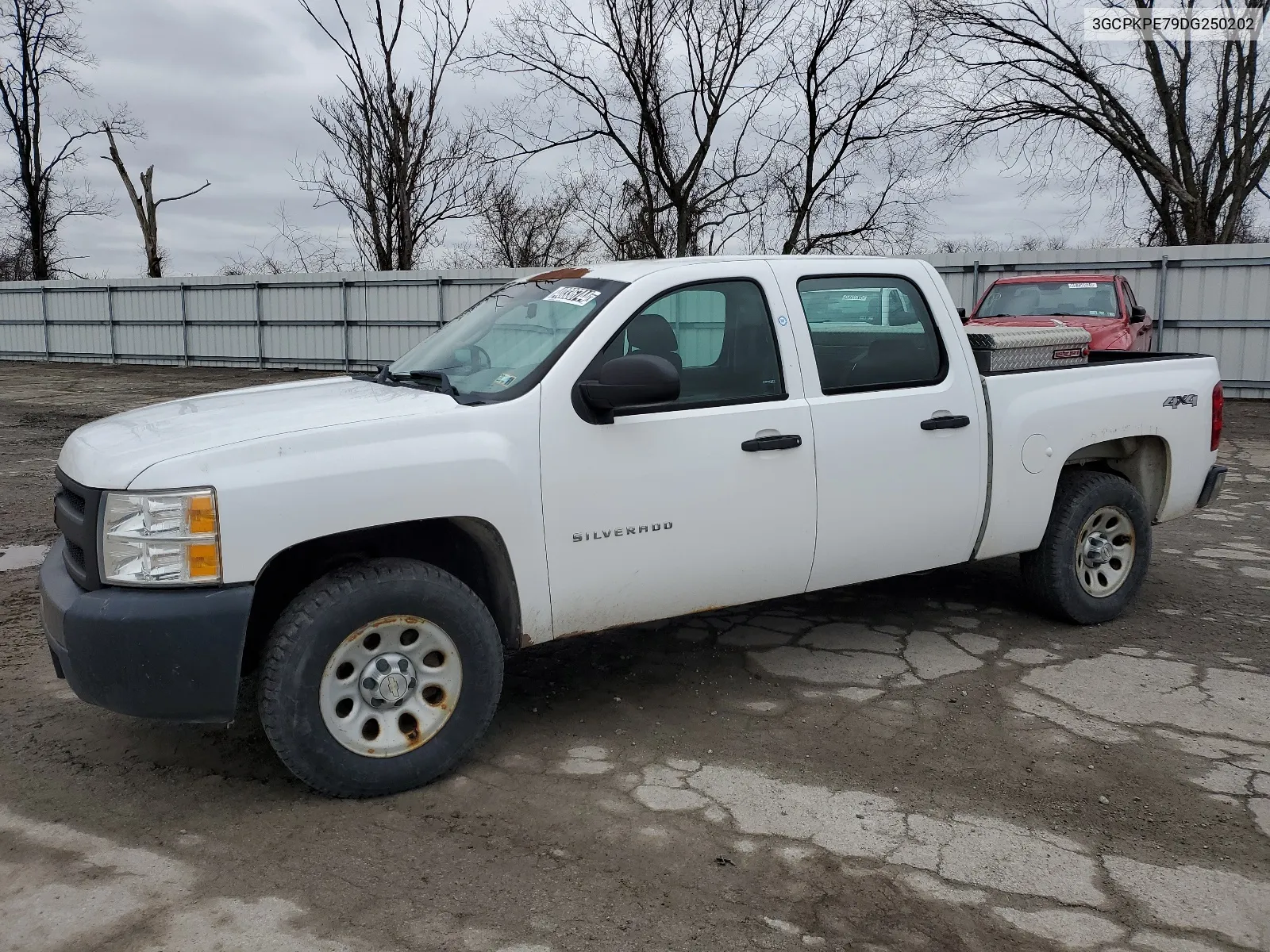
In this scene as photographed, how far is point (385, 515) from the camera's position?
137 inches

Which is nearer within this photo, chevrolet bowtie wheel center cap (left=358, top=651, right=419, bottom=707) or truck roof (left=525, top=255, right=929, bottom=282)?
chevrolet bowtie wheel center cap (left=358, top=651, right=419, bottom=707)

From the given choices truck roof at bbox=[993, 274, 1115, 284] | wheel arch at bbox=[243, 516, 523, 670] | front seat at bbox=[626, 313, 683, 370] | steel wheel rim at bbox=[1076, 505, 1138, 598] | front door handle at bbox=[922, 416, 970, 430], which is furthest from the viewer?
truck roof at bbox=[993, 274, 1115, 284]

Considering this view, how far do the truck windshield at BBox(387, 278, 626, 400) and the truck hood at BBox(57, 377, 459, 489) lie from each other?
0.67 feet

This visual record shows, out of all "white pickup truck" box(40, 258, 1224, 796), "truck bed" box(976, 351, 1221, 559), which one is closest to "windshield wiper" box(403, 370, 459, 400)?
"white pickup truck" box(40, 258, 1224, 796)

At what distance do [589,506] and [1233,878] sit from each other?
7.44ft

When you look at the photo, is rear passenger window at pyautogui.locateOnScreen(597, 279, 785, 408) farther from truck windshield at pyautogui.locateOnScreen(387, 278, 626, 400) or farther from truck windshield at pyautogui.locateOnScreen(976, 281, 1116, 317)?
truck windshield at pyautogui.locateOnScreen(976, 281, 1116, 317)

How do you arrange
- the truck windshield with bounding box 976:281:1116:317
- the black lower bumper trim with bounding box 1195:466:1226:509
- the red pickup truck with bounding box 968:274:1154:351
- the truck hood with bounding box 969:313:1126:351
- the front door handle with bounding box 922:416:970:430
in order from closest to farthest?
the front door handle with bounding box 922:416:970:430 → the black lower bumper trim with bounding box 1195:466:1226:509 → the truck hood with bounding box 969:313:1126:351 → the red pickup truck with bounding box 968:274:1154:351 → the truck windshield with bounding box 976:281:1116:317

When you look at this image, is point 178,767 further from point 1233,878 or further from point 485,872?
point 1233,878

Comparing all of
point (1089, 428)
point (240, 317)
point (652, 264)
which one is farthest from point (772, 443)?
point (240, 317)

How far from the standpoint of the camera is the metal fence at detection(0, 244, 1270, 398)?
1758 centimetres

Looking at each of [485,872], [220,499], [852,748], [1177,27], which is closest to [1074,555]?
[852,748]

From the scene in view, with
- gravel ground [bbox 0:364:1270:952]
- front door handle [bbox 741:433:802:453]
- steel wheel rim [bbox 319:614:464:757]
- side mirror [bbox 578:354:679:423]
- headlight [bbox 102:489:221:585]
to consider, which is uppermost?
side mirror [bbox 578:354:679:423]

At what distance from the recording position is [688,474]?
159 inches

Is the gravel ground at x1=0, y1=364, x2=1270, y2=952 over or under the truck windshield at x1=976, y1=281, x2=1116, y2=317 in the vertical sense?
under
